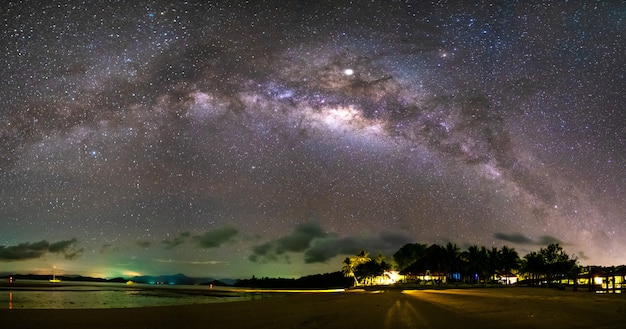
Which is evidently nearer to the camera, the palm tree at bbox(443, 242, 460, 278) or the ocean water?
the ocean water

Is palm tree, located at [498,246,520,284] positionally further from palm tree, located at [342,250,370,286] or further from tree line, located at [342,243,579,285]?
palm tree, located at [342,250,370,286]

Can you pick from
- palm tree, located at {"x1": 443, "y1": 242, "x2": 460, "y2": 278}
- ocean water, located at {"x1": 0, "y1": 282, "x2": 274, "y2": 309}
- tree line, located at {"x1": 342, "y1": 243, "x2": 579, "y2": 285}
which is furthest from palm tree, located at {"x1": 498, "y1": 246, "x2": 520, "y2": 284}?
ocean water, located at {"x1": 0, "y1": 282, "x2": 274, "y2": 309}

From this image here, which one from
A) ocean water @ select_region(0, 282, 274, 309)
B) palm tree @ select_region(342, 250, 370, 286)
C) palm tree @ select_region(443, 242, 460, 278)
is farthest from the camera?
palm tree @ select_region(342, 250, 370, 286)

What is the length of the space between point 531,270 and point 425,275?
23.4m

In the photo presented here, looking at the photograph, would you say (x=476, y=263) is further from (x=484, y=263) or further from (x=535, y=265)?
(x=535, y=265)

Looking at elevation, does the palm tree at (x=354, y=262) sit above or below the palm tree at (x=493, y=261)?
below

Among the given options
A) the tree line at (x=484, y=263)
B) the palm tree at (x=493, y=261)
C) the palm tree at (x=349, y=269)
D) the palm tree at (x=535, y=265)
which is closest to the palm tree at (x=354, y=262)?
the palm tree at (x=349, y=269)

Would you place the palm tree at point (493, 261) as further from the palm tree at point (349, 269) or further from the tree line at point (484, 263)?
the palm tree at point (349, 269)

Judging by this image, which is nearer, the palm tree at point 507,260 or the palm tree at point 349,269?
the palm tree at point 507,260

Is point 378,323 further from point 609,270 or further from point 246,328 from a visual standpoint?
point 609,270

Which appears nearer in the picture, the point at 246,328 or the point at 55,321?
the point at 246,328

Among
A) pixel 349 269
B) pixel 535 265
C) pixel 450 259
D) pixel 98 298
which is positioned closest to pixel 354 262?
pixel 349 269

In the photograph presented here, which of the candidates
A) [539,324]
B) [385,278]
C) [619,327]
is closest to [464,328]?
[539,324]

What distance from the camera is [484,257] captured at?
3649 inches
